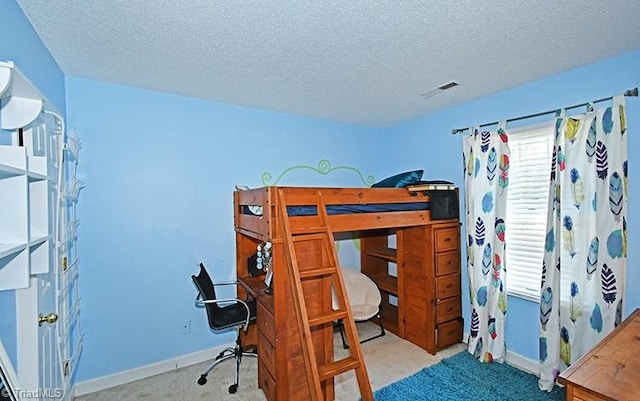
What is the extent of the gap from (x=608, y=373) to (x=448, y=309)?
1.91 metres

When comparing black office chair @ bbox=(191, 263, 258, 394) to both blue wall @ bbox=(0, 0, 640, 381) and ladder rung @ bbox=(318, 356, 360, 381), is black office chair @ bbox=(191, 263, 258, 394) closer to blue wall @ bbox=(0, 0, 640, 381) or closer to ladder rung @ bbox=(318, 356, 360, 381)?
blue wall @ bbox=(0, 0, 640, 381)

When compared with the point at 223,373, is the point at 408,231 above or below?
above

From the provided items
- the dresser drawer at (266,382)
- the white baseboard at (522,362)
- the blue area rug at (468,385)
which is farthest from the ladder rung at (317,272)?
the white baseboard at (522,362)

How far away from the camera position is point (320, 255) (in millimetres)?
2271

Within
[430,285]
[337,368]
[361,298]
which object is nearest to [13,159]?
[337,368]

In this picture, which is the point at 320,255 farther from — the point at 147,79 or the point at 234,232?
the point at 147,79

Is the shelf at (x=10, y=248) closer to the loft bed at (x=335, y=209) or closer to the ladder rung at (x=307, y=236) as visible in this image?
the loft bed at (x=335, y=209)

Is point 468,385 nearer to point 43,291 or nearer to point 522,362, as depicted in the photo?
point 522,362

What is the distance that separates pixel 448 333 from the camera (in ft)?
10.3

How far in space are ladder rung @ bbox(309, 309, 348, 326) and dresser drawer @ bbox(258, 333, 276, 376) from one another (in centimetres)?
48

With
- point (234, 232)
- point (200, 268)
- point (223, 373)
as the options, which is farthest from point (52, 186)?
point (223, 373)

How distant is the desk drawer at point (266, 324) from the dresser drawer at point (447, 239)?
1.83m

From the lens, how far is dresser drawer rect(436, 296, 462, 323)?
10.1 ft

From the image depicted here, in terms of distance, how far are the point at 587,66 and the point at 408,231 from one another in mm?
2047
